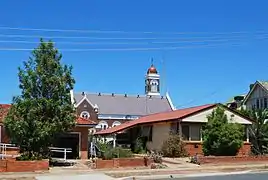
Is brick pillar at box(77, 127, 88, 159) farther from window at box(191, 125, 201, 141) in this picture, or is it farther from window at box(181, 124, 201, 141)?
window at box(191, 125, 201, 141)

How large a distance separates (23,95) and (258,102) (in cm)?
3388

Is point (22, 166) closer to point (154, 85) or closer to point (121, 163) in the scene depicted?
point (121, 163)

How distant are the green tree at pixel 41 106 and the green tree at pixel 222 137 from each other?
10.9 m

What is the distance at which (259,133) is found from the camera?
35188 millimetres

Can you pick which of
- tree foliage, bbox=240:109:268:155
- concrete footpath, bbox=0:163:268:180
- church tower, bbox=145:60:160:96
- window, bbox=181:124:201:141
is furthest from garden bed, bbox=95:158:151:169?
church tower, bbox=145:60:160:96

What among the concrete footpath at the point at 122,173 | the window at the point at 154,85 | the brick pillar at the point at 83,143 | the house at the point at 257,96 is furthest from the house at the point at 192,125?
the window at the point at 154,85

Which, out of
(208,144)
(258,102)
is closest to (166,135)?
(208,144)

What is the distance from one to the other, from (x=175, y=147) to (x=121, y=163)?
8348mm

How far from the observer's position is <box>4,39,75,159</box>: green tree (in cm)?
2464

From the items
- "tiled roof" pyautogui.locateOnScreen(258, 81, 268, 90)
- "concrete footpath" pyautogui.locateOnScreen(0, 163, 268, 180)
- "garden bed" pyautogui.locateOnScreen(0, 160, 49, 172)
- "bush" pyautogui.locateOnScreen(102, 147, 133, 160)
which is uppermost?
"tiled roof" pyautogui.locateOnScreen(258, 81, 268, 90)

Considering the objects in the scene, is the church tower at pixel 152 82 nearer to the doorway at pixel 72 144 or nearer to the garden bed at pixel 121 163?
the doorway at pixel 72 144

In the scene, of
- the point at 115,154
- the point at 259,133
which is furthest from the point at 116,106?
the point at 115,154

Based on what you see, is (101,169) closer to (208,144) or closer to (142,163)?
(142,163)

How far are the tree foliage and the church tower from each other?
66.7 meters
